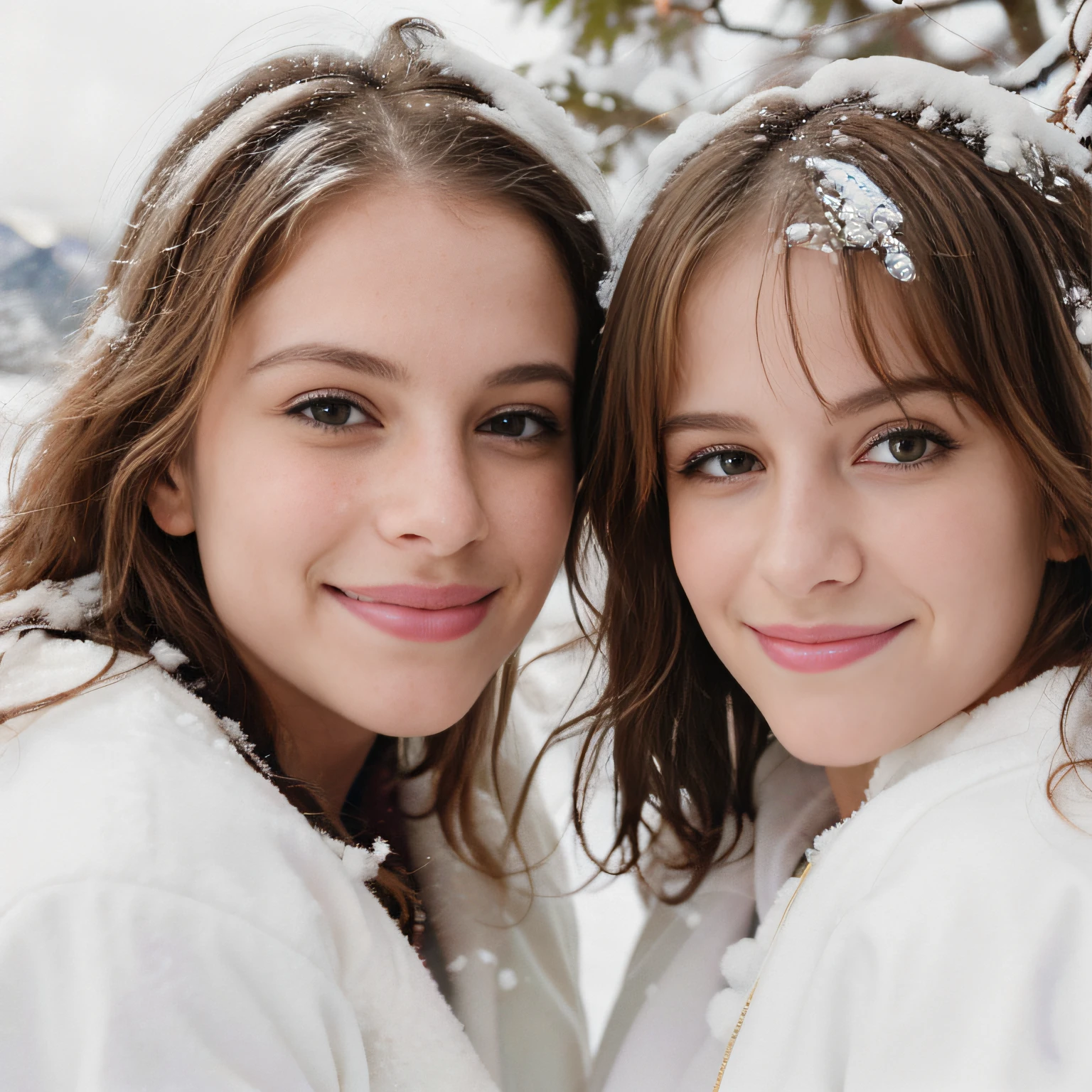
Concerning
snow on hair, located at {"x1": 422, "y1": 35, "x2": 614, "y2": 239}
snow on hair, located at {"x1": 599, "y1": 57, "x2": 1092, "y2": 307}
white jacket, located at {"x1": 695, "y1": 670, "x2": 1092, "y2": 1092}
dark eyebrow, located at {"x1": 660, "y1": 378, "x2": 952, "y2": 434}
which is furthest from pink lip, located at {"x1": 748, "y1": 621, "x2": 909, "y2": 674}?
snow on hair, located at {"x1": 422, "y1": 35, "x2": 614, "y2": 239}

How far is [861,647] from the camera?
1073mm

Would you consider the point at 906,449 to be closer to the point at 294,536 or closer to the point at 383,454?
the point at 383,454

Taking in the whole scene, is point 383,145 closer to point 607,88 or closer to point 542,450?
point 542,450

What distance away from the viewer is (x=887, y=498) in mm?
1023

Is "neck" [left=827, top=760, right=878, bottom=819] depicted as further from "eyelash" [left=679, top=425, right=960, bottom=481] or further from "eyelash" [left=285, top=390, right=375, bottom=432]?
"eyelash" [left=285, top=390, right=375, bottom=432]

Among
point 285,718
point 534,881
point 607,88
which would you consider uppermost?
point 607,88

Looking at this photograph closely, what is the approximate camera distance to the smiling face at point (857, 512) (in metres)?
1.01

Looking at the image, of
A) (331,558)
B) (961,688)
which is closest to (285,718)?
(331,558)

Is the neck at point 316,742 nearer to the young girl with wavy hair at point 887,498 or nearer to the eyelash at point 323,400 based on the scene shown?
the eyelash at point 323,400

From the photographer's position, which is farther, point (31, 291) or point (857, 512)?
point (31, 291)

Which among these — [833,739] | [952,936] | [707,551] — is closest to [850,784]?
[833,739]

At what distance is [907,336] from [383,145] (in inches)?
25.2

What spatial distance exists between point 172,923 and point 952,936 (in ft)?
2.08

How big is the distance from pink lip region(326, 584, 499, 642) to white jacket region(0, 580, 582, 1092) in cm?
21
